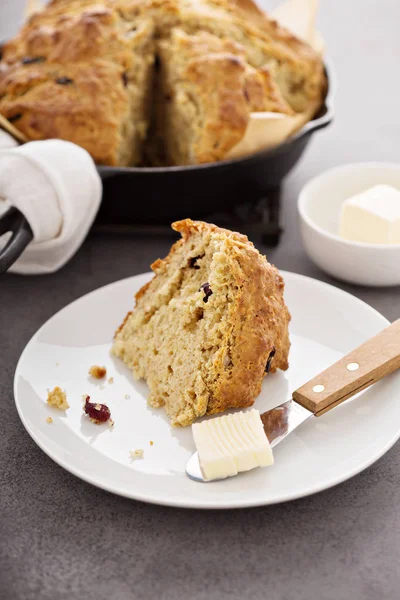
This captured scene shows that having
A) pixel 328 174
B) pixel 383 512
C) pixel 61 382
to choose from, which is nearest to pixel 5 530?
pixel 61 382

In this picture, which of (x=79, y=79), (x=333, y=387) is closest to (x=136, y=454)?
(x=333, y=387)

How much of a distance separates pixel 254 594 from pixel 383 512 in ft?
1.30

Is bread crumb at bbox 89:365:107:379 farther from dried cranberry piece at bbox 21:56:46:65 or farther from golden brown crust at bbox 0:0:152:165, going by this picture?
dried cranberry piece at bbox 21:56:46:65

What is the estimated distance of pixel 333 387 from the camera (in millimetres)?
1905

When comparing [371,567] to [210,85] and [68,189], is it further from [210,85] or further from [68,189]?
[210,85]

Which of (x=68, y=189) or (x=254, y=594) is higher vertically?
(x=68, y=189)

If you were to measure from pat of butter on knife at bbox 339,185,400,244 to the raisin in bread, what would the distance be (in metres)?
0.67

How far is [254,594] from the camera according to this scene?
156 centimetres

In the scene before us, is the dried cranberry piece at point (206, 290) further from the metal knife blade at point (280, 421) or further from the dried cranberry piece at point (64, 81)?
the dried cranberry piece at point (64, 81)

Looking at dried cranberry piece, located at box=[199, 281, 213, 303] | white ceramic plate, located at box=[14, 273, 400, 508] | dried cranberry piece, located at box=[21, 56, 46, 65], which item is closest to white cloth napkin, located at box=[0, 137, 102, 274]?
white ceramic plate, located at box=[14, 273, 400, 508]

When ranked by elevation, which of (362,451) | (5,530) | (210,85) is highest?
(210,85)

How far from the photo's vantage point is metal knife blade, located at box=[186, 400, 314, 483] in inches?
70.6

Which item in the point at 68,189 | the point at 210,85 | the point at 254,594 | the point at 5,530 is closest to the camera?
the point at 254,594

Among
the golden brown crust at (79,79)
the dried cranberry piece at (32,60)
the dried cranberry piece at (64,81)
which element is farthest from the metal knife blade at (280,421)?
the dried cranberry piece at (32,60)
